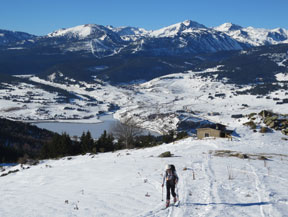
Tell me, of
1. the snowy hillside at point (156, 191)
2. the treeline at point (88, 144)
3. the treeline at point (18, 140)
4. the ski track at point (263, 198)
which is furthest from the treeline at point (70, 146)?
the ski track at point (263, 198)

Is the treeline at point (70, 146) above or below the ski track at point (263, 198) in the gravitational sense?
above

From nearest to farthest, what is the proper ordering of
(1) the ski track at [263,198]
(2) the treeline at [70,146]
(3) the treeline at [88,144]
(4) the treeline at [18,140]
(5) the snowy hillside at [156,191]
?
1. (1) the ski track at [263,198]
2. (5) the snowy hillside at [156,191]
3. (3) the treeline at [88,144]
4. (2) the treeline at [70,146]
5. (4) the treeline at [18,140]

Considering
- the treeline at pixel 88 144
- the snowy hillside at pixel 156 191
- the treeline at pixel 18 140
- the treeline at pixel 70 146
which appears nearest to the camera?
the snowy hillside at pixel 156 191

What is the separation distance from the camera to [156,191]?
18.4 metres

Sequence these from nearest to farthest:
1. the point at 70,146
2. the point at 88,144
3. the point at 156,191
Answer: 1. the point at 156,191
2. the point at 70,146
3. the point at 88,144

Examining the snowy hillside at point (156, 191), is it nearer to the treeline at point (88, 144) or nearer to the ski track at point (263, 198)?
the ski track at point (263, 198)

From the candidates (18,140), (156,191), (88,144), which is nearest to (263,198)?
(156,191)

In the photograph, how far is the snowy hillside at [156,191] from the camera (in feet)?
48.5

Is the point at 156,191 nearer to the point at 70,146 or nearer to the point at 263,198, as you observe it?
the point at 263,198

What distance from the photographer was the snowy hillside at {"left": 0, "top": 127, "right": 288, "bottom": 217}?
1480 cm

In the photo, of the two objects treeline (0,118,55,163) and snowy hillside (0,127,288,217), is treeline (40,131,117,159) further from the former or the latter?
snowy hillside (0,127,288,217)

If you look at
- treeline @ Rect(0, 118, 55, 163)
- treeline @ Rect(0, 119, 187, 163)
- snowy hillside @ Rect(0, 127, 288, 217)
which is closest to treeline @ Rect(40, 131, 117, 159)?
treeline @ Rect(0, 119, 187, 163)

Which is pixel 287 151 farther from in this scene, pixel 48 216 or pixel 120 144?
pixel 120 144

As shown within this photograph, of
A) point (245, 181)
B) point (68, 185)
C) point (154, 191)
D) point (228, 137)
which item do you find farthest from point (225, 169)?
point (228, 137)
